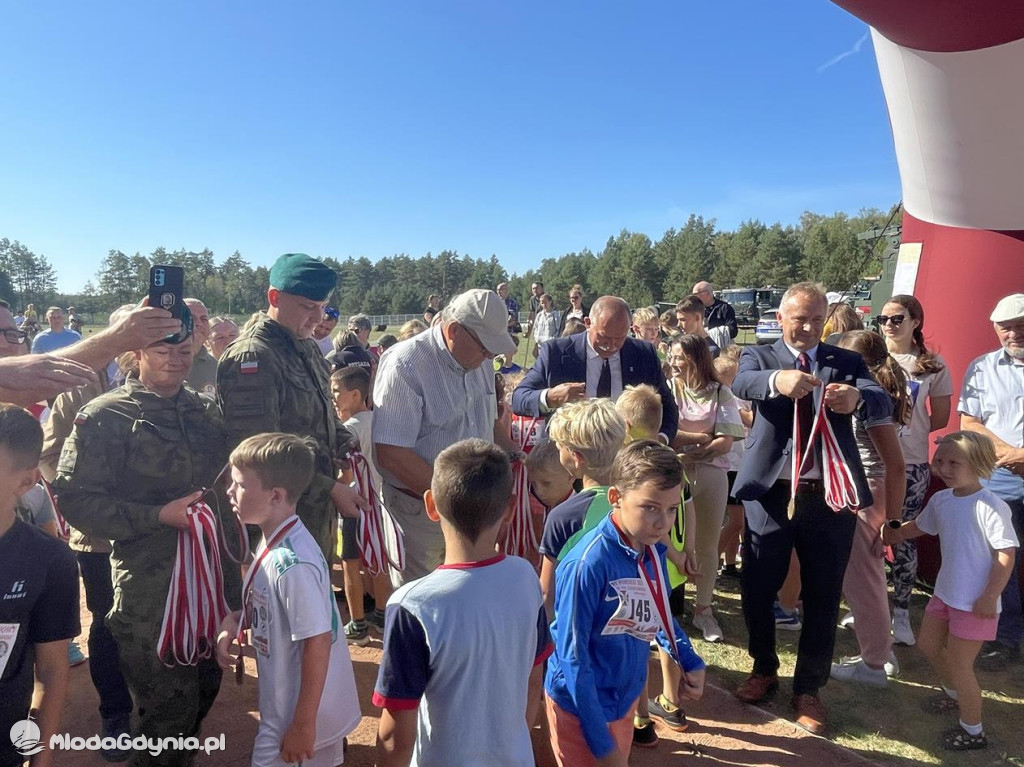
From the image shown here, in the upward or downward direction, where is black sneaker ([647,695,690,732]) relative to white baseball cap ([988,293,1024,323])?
downward

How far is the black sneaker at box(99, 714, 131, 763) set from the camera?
2.93m

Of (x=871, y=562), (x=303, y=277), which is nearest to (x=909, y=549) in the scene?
(x=871, y=562)

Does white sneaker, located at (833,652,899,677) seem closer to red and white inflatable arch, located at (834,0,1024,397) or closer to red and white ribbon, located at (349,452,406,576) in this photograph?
red and white inflatable arch, located at (834,0,1024,397)

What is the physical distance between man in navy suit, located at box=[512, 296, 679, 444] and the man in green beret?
144 centimetres

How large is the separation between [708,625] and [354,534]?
2.43 metres

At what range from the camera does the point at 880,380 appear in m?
3.92

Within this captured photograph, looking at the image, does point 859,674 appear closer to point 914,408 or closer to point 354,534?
point 914,408

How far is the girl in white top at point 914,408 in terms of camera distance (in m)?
4.34

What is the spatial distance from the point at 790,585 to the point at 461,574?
3.68 metres

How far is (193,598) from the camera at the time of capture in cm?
230

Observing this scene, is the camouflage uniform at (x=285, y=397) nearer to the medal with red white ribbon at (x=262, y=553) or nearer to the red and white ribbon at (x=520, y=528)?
the medal with red white ribbon at (x=262, y=553)

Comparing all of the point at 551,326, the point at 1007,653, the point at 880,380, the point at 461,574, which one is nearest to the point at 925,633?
the point at 1007,653

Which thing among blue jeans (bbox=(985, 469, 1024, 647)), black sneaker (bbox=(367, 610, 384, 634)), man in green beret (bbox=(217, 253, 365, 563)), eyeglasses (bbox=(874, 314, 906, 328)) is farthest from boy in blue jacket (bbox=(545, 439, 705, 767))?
eyeglasses (bbox=(874, 314, 906, 328))

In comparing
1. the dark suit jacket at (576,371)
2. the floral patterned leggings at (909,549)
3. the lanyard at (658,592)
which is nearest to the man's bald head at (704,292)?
the floral patterned leggings at (909,549)
